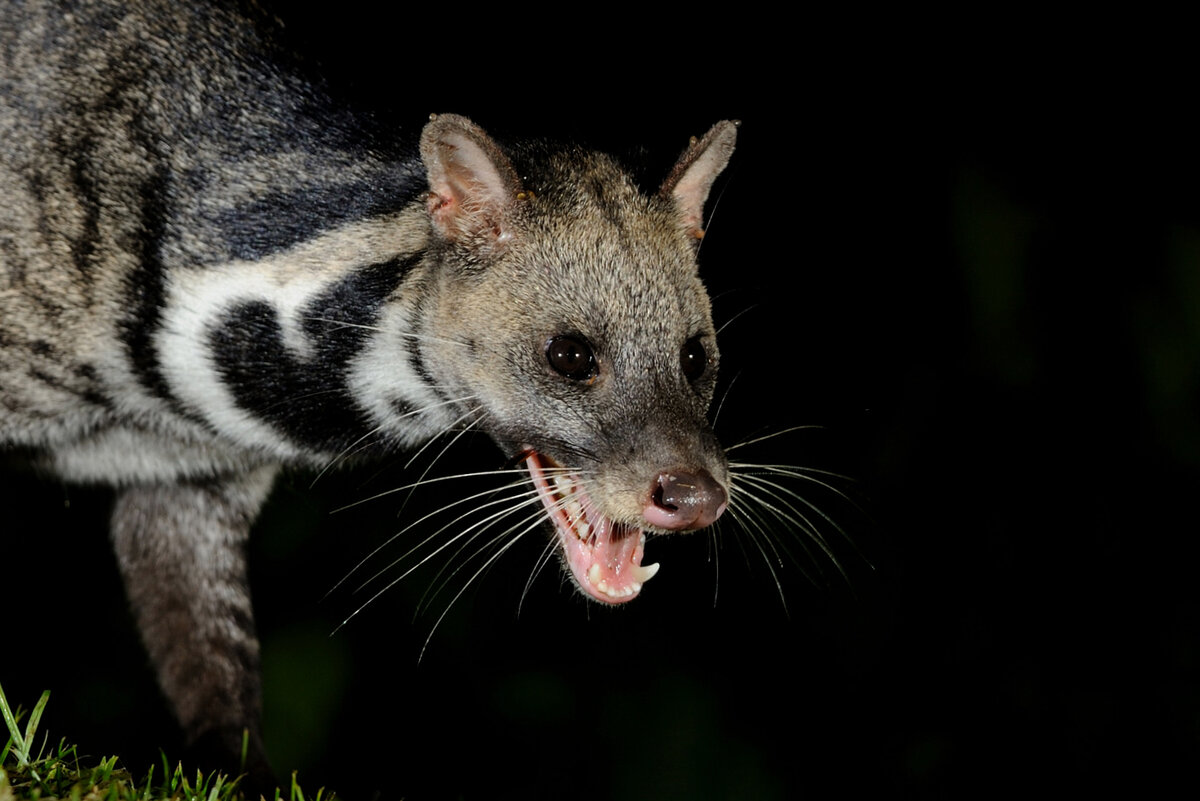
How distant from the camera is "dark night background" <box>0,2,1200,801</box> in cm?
586

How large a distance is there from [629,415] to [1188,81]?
4.09 meters

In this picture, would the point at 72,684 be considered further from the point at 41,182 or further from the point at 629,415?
the point at 629,415

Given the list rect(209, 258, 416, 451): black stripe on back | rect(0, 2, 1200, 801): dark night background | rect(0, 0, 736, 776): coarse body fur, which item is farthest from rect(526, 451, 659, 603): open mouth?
rect(0, 2, 1200, 801): dark night background

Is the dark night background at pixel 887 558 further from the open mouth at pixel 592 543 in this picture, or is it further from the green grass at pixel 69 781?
the green grass at pixel 69 781

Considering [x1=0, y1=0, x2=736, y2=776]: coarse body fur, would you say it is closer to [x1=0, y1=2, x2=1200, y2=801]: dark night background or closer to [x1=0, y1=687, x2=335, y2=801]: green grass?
[x1=0, y1=687, x2=335, y2=801]: green grass

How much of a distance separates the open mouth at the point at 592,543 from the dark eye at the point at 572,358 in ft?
0.75

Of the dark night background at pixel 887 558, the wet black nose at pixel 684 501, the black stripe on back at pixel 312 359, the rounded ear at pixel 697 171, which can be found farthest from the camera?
the dark night background at pixel 887 558

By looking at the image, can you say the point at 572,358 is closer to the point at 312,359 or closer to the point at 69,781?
the point at 312,359

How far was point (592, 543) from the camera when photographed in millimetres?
3211

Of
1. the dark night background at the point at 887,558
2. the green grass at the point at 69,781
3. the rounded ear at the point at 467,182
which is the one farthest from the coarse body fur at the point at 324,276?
the dark night background at the point at 887,558

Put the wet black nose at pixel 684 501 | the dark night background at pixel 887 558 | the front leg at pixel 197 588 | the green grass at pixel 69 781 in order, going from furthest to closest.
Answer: the dark night background at pixel 887 558 < the front leg at pixel 197 588 < the wet black nose at pixel 684 501 < the green grass at pixel 69 781

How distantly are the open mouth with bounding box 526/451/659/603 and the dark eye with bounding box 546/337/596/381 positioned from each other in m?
0.23

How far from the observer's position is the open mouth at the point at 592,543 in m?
3.15

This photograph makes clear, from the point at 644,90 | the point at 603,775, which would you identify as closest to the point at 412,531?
the point at 603,775
